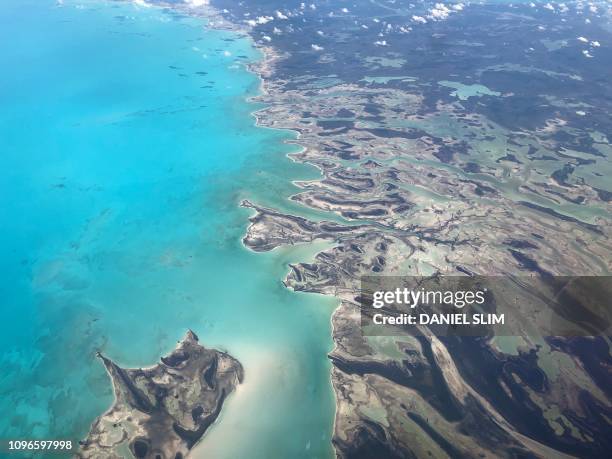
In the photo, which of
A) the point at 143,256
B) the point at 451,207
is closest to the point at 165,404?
the point at 143,256

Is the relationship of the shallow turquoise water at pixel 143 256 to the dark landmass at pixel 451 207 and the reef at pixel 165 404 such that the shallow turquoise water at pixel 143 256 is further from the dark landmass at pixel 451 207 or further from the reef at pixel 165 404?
the dark landmass at pixel 451 207

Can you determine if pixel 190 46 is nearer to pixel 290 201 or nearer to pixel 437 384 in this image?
pixel 290 201

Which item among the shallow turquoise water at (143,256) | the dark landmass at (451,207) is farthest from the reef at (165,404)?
the dark landmass at (451,207)

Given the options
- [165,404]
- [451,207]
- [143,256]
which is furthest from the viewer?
[451,207]

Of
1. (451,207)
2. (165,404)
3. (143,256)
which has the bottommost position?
(143,256)

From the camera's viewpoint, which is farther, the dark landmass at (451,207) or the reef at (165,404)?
the dark landmass at (451,207)

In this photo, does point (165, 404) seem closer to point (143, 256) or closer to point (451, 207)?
point (143, 256)
